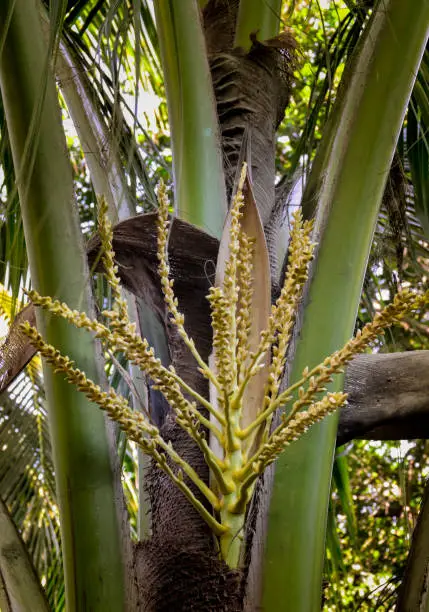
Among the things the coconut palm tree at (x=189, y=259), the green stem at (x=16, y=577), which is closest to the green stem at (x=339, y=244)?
the coconut palm tree at (x=189, y=259)

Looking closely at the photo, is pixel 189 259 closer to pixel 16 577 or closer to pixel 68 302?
pixel 68 302

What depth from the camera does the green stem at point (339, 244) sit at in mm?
1100

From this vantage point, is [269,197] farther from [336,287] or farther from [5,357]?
[5,357]

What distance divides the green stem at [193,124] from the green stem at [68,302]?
303 mm

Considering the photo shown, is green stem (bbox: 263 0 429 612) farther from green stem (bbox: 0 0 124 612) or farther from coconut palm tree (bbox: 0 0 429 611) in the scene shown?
green stem (bbox: 0 0 124 612)

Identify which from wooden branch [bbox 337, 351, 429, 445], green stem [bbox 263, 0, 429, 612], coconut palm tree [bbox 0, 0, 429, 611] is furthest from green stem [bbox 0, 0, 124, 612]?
wooden branch [bbox 337, 351, 429, 445]

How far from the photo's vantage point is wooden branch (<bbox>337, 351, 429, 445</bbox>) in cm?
142

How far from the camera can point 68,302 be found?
113cm

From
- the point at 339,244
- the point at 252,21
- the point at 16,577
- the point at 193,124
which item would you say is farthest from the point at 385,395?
the point at 252,21

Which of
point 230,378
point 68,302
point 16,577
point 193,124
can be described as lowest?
point 16,577

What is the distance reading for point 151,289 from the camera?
1345 mm

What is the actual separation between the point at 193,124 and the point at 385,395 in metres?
0.64

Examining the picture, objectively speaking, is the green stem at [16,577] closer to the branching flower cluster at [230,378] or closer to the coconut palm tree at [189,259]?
the coconut palm tree at [189,259]

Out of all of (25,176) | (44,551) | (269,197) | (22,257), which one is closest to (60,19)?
(25,176)
